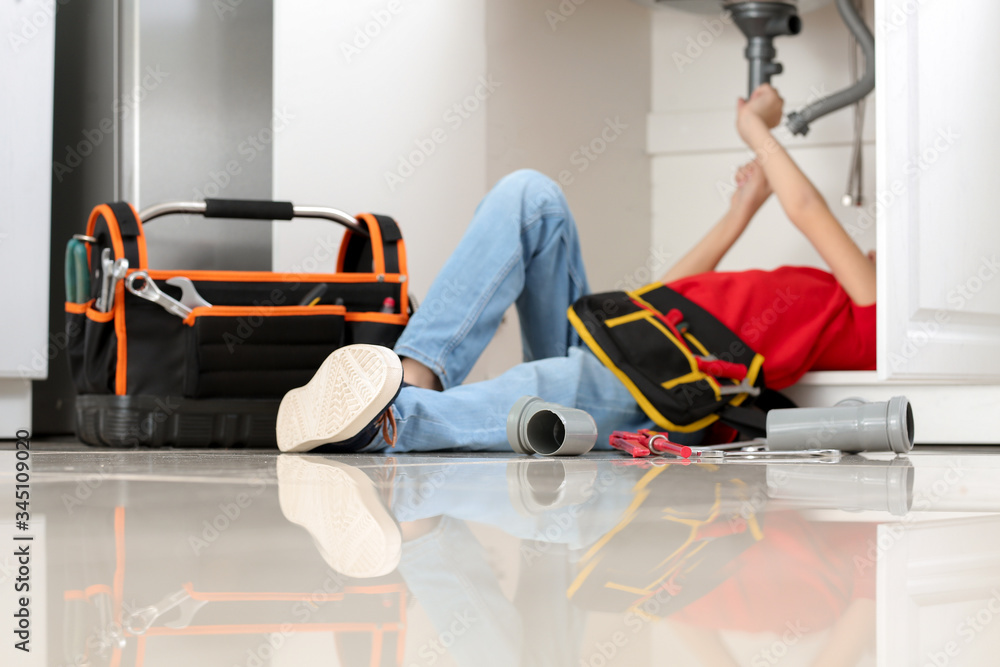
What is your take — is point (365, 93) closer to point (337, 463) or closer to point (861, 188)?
point (337, 463)

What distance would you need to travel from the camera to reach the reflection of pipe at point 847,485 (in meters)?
0.62

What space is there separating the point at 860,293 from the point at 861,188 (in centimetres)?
85

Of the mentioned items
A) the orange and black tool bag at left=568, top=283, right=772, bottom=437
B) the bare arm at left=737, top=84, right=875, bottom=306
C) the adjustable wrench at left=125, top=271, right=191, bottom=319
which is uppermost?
the bare arm at left=737, top=84, right=875, bottom=306

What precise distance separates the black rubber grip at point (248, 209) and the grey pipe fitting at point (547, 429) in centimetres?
57

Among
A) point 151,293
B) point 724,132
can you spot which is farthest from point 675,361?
point 724,132

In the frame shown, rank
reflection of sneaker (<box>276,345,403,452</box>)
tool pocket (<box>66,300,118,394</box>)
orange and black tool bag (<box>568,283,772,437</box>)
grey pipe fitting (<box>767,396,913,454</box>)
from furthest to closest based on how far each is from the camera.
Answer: tool pocket (<box>66,300,118,394</box>)
orange and black tool bag (<box>568,283,772,437</box>)
grey pipe fitting (<box>767,396,913,454</box>)
reflection of sneaker (<box>276,345,403,452</box>)

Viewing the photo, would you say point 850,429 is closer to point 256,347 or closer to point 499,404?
point 499,404

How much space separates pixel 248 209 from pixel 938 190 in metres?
1.04

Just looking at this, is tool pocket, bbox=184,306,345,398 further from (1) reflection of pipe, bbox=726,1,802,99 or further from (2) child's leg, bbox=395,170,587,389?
(1) reflection of pipe, bbox=726,1,802,99

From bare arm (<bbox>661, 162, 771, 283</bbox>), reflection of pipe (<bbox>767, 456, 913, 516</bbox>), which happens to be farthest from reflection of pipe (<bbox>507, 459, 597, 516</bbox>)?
bare arm (<bbox>661, 162, 771, 283</bbox>)

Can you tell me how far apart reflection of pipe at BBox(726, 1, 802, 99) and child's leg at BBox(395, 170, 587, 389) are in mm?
949

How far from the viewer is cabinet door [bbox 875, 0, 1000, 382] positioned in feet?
4.12

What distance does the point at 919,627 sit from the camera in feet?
0.97

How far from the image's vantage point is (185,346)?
134 centimetres
